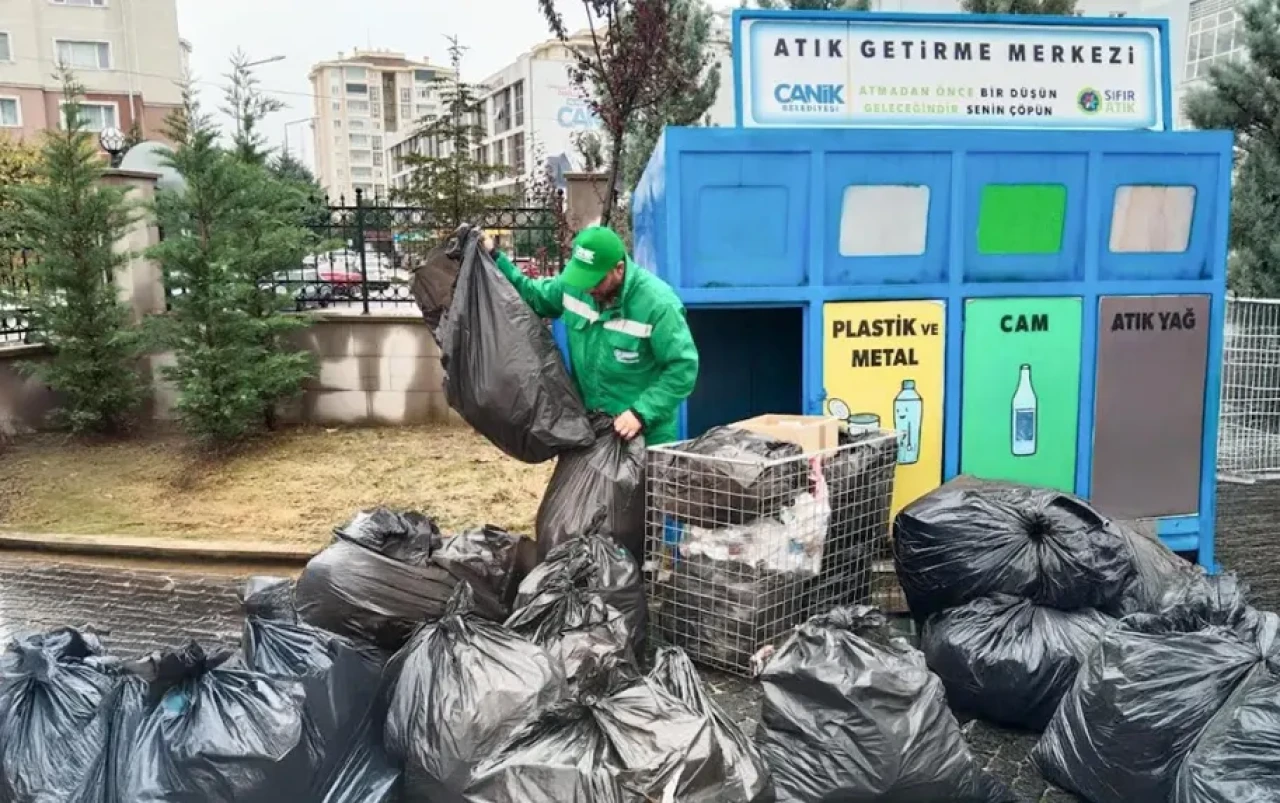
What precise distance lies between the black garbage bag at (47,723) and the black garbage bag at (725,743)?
1.38 metres

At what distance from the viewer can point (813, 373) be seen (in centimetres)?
380

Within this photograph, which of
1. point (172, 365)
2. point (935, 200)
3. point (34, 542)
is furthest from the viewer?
point (172, 365)

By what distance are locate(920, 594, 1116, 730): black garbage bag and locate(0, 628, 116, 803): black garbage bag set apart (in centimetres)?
241

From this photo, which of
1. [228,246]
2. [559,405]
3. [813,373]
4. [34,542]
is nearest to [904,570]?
[813,373]

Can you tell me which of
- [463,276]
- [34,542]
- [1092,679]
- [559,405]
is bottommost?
[34,542]

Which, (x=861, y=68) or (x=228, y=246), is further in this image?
(x=228, y=246)

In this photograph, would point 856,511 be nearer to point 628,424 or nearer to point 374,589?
point 628,424

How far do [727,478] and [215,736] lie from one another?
1.71 metres

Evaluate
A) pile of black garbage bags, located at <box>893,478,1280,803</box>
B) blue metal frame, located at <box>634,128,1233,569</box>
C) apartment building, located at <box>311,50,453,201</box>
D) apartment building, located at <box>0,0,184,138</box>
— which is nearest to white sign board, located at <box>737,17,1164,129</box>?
blue metal frame, located at <box>634,128,1233,569</box>

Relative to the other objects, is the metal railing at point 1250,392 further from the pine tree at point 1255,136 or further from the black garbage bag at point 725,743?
the black garbage bag at point 725,743

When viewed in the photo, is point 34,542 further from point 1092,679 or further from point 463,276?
point 1092,679

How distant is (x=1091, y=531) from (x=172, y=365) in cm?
634

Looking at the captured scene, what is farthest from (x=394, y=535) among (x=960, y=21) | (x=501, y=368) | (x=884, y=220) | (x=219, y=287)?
(x=219, y=287)

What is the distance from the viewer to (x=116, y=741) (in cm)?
225
